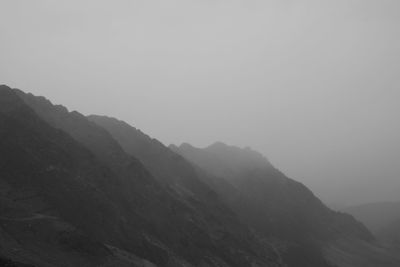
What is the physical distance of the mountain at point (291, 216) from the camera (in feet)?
287

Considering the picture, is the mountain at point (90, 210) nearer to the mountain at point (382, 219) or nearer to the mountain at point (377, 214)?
the mountain at point (382, 219)

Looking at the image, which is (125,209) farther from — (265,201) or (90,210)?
(265,201)

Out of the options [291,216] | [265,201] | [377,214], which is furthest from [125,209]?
[377,214]

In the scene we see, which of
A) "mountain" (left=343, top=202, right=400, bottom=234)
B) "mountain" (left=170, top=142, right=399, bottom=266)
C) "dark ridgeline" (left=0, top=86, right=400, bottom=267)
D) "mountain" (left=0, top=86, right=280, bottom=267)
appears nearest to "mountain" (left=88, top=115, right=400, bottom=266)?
"mountain" (left=170, top=142, right=399, bottom=266)

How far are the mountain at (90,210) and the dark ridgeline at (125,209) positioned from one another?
0.50ft

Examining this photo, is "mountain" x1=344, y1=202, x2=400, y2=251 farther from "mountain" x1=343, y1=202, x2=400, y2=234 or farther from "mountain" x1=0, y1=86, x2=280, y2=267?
"mountain" x1=0, y1=86, x2=280, y2=267

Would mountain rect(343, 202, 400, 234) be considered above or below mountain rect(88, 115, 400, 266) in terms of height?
above

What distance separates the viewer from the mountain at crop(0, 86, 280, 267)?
37.1 metres

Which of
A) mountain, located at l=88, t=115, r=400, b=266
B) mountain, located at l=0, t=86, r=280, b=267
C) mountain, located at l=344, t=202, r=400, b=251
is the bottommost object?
mountain, located at l=0, t=86, r=280, b=267

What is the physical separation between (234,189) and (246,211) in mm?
7040

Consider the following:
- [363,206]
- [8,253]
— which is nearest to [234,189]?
[8,253]

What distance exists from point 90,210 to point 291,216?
6238 cm

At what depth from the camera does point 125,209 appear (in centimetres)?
5303

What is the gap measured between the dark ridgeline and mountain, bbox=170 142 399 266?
14.2 inches
